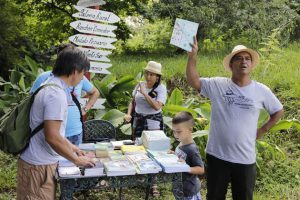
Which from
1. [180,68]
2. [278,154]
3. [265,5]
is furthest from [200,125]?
[265,5]

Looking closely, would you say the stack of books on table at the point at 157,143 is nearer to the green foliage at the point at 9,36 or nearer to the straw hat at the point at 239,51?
the straw hat at the point at 239,51

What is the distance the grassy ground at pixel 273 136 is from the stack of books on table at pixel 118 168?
158 centimetres

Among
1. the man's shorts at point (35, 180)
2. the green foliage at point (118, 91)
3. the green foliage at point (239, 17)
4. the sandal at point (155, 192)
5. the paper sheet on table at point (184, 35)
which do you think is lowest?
the sandal at point (155, 192)

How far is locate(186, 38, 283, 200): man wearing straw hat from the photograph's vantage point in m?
3.06

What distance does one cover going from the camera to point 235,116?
3.06m

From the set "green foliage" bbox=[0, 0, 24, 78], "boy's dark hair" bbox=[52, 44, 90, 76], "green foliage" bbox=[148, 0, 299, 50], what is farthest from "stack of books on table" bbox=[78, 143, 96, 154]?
"green foliage" bbox=[148, 0, 299, 50]

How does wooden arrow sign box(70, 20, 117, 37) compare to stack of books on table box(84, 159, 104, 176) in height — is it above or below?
above

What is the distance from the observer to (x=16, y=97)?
21.5 ft

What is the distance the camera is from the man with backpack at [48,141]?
2.54 m

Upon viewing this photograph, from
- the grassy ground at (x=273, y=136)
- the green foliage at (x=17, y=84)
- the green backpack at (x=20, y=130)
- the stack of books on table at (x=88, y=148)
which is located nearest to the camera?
the green backpack at (x=20, y=130)

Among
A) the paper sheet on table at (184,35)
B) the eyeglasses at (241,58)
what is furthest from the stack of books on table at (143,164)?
the eyeglasses at (241,58)

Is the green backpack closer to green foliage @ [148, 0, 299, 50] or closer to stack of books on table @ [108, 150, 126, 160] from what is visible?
stack of books on table @ [108, 150, 126, 160]

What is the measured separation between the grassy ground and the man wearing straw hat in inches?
53.8

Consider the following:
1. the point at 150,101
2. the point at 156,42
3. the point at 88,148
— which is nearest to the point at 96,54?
the point at 150,101
